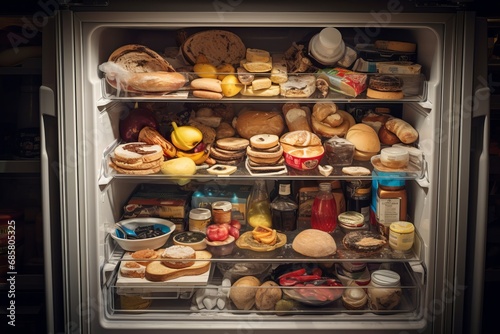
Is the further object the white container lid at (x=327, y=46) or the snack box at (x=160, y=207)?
the snack box at (x=160, y=207)

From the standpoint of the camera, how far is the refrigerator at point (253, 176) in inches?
69.1

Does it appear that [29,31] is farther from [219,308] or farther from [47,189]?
[219,308]

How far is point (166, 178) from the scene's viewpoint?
194cm

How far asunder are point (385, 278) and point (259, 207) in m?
0.51

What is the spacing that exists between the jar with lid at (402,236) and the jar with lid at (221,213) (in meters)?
0.55

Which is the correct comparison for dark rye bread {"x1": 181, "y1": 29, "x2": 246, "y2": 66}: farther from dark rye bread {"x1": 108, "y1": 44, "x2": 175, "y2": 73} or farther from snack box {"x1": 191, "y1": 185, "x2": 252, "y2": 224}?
snack box {"x1": 191, "y1": 185, "x2": 252, "y2": 224}

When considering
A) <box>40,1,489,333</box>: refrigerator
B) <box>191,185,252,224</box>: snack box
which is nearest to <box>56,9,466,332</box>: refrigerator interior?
<box>40,1,489,333</box>: refrigerator

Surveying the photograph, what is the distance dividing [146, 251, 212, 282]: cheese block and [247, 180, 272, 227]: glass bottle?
0.27m

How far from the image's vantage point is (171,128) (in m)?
2.26

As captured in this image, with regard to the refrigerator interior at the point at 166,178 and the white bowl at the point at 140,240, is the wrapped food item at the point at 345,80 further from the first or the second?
the white bowl at the point at 140,240

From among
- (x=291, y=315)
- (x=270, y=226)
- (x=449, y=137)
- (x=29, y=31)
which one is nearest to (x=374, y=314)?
(x=291, y=315)

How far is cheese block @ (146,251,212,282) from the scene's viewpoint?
1940mm

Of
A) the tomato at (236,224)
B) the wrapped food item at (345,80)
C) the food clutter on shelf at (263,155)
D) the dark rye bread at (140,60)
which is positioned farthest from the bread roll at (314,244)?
the dark rye bread at (140,60)

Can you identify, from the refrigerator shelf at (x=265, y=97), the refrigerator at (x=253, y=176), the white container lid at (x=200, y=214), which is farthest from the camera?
the white container lid at (x=200, y=214)
